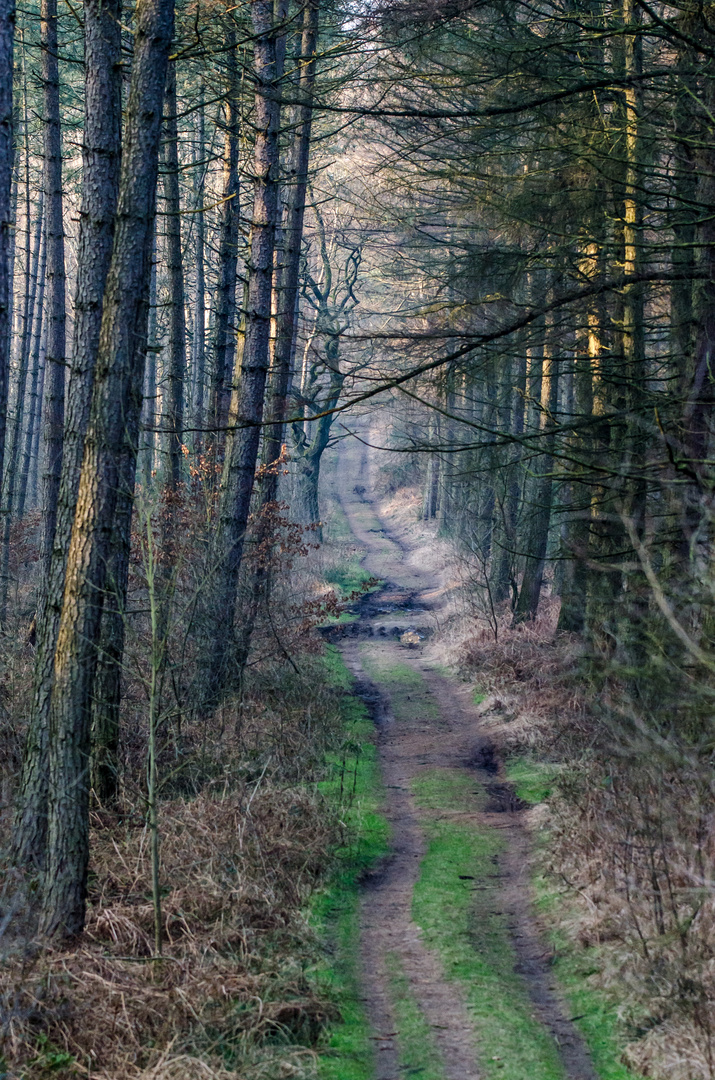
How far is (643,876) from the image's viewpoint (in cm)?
581

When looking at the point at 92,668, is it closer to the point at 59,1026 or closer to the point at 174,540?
the point at 59,1026

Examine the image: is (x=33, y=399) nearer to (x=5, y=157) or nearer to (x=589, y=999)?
(x=5, y=157)

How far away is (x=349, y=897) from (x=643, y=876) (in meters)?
2.19

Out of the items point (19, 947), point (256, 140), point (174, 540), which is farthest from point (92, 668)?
point (256, 140)

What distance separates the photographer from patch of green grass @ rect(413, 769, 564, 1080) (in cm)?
470

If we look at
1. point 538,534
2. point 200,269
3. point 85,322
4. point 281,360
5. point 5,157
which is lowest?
point 538,534

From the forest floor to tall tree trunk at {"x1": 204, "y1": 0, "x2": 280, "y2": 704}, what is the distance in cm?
245

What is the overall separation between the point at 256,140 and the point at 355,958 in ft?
29.5

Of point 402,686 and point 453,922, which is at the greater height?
point 402,686

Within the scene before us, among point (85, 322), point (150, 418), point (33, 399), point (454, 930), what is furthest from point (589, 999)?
point (33, 399)

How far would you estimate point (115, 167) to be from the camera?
21.0 ft

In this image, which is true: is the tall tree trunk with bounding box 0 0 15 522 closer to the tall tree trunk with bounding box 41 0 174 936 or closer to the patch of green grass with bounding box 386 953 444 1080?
the tall tree trunk with bounding box 41 0 174 936

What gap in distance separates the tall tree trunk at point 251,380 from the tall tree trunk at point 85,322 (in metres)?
3.48

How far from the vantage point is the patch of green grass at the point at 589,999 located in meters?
4.65
